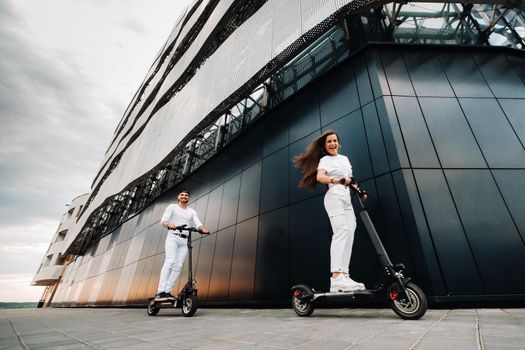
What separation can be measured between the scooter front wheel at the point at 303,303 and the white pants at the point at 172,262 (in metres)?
2.59

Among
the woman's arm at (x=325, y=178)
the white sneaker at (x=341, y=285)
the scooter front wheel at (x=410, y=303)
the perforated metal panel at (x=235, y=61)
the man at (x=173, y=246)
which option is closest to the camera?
the scooter front wheel at (x=410, y=303)

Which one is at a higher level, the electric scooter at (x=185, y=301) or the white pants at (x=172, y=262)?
the white pants at (x=172, y=262)

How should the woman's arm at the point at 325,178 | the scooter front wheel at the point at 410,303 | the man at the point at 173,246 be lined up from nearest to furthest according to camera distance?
the scooter front wheel at the point at 410,303, the woman's arm at the point at 325,178, the man at the point at 173,246

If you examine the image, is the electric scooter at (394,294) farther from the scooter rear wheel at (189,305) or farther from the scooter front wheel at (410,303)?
the scooter rear wheel at (189,305)

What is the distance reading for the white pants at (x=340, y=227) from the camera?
9.18ft

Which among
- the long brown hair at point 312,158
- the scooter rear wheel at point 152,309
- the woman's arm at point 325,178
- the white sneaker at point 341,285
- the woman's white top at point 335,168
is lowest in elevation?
the scooter rear wheel at point 152,309

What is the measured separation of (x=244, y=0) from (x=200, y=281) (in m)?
10.3

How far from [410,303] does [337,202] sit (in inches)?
49.7

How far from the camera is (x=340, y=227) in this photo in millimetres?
2912

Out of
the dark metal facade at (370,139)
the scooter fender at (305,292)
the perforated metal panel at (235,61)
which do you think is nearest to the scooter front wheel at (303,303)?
the scooter fender at (305,292)

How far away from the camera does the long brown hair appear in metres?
3.49

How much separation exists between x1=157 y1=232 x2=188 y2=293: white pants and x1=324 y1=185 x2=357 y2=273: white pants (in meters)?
3.27

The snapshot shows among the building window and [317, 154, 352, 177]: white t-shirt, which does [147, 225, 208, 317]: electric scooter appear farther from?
the building window

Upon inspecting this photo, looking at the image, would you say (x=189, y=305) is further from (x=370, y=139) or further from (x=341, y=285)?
(x=370, y=139)
